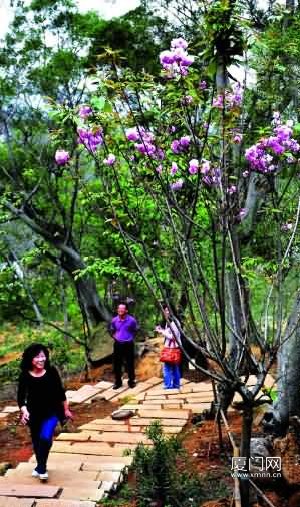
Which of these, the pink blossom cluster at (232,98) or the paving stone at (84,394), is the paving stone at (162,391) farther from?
the pink blossom cluster at (232,98)

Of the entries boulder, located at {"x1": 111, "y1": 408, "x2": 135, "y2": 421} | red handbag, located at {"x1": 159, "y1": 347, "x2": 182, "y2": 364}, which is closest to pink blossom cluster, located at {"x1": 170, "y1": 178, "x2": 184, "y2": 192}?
boulder, located at {"x1": 111, "y1": 408, "x2": 135, "y2": 421}

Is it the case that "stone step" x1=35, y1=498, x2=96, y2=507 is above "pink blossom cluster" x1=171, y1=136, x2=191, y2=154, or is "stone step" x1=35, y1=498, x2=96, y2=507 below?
below

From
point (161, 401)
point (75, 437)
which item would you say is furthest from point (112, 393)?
point (75, 437)

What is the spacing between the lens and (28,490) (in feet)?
15.3

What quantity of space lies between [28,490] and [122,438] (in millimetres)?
1766

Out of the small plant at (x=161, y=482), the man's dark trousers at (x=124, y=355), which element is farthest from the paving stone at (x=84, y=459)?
the man's dark trousers at (x=124, y=355)

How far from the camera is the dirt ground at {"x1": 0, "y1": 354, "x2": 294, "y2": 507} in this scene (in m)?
4.53

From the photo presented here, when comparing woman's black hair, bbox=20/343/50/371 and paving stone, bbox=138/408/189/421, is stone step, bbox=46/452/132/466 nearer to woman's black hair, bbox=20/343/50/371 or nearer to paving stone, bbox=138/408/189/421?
woman's black hair, bbox=20/343/50/371

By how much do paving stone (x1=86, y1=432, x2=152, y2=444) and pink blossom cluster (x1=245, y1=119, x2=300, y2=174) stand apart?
10.8ft

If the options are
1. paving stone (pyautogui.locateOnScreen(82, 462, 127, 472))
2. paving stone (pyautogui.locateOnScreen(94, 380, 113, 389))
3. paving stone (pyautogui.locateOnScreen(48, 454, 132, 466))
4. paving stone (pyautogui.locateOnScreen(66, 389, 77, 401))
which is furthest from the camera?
paving stone (pyautogui.locateOnScreen(94, 380, 113, 389))

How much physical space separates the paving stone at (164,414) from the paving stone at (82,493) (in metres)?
2.45

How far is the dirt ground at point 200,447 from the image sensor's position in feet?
14.9

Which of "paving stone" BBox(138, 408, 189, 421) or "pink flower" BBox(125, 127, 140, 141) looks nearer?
"pink flower" BBox(125, 127, 140, 141)

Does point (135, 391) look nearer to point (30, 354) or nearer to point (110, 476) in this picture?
point (30, 354)
